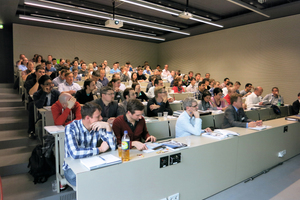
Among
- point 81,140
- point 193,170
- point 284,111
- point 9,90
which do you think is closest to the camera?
point 81,140

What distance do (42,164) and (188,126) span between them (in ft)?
6.28

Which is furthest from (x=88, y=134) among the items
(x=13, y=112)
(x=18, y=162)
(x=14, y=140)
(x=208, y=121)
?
(x=13, y=112)

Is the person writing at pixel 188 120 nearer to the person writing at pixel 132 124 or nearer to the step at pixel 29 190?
the person writing at pixel 132 124

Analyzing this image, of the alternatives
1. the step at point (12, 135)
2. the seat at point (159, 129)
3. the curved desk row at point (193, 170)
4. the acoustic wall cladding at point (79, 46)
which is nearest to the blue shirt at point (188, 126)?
the curved desk row at point (193, 170)

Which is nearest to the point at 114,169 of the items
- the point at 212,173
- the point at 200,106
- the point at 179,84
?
the point at 212,173

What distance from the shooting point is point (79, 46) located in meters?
11.0

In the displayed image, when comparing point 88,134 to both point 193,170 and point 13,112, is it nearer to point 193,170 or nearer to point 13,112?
point 193,170

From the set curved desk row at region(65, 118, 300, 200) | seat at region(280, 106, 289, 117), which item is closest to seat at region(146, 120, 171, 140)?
curved desk row at region(65, 118, 300, 200)

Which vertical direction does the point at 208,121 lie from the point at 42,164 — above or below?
above

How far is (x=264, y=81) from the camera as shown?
8.56m

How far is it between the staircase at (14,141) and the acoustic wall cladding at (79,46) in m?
5.71

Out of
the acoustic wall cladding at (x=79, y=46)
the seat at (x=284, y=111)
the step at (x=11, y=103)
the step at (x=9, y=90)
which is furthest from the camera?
the acoustic wall cladding at (x=79, y=46)

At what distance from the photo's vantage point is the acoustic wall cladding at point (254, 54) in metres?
7.81

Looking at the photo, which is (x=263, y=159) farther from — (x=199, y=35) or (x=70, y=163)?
(x=199, y=35)
